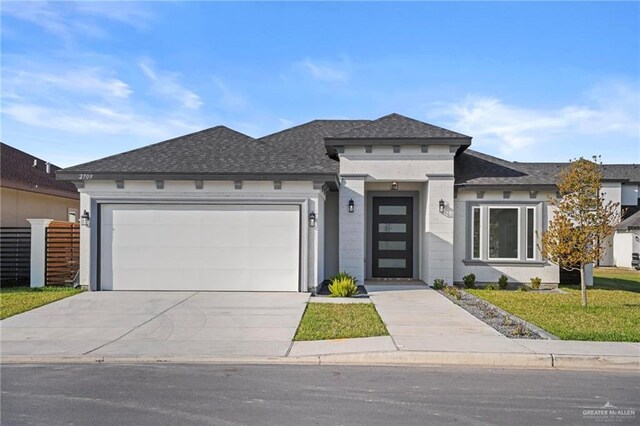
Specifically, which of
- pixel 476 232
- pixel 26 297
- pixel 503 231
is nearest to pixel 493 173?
pixel 503 231

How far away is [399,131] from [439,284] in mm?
4833

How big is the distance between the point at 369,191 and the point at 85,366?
465 inches

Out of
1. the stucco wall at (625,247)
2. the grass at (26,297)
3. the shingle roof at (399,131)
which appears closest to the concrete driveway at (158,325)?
the grass at (26,297)

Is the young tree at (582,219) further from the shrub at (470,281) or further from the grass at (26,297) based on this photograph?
the grass at (26,297)

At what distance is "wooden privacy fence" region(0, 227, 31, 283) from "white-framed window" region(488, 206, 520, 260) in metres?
14.6

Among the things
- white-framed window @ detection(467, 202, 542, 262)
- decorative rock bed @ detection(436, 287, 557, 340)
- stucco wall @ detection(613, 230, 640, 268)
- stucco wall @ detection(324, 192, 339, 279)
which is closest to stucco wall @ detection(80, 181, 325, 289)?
stucco wall @ detection(324, 192, 339, 279)

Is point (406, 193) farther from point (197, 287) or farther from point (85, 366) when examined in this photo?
point (85, 366)

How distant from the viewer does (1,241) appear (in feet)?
54.5

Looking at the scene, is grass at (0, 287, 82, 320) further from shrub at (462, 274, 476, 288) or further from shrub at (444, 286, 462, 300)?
shrub at (462, 274, 476, 288)

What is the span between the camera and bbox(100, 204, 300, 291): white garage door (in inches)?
578

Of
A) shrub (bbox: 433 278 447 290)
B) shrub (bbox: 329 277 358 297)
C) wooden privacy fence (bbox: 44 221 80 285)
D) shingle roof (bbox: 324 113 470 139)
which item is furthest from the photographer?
shingle roof (bbox: 324 113 470 139)

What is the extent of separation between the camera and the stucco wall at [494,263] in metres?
16.7

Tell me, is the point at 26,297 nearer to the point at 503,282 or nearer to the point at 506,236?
the point at 503,282

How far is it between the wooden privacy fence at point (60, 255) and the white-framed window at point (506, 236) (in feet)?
41.8
